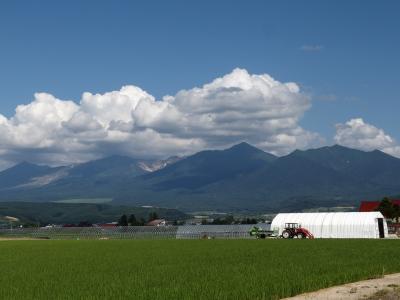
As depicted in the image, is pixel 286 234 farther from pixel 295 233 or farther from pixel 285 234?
pixel 295 233

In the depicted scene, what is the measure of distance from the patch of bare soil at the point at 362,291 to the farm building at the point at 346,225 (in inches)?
2480

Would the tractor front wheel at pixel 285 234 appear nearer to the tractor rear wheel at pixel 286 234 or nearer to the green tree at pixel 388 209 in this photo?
the tractor rear wheel at pixel 286 234

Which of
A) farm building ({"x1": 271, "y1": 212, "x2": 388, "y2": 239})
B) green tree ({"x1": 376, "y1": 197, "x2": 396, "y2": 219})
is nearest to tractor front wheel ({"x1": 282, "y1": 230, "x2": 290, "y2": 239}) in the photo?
farm building ({"x1": 271, "y1": 212, "x2": 388, "y2": 239})

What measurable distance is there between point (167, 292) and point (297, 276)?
6814mm

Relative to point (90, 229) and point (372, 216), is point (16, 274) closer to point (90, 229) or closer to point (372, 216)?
point (372, 216)

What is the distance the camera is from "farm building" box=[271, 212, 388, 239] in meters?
87.7

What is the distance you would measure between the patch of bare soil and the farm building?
63.0m

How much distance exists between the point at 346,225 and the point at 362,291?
Result: 2630 inches

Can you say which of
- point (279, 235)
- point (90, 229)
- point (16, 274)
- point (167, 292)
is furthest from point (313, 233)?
point (167, 292)

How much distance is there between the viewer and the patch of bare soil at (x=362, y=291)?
2203 cm

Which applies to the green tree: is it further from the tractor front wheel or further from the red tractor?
the tractor front wheel

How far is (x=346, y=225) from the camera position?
290 ft

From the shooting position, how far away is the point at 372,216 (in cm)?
8856

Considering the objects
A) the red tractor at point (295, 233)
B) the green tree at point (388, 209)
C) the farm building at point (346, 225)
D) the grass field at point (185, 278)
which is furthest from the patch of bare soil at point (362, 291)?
the green tree at point (388, 209)
